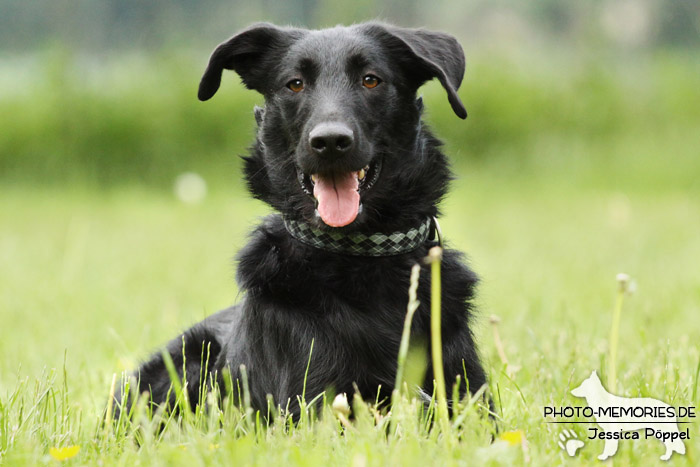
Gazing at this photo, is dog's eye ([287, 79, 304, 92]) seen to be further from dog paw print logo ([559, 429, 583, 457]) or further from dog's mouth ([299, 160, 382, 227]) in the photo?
dog paw print logo ([559, 429, 583, 457])

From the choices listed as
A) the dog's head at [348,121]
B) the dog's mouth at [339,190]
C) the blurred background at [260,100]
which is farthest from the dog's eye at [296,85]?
the blurred background at [260,100]

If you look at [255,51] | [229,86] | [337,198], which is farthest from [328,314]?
[229,86]

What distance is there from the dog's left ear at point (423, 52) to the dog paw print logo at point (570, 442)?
117cm

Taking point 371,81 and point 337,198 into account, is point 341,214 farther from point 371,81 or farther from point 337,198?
point 371,81

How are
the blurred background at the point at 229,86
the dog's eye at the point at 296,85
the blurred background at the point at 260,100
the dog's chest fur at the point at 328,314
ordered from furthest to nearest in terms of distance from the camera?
1. the blurred background at the point at 229,86
2. the blurred background at the point at 260,100
3. the dog's eye at the point at 296,85
4. the dog's chest fur at the point at 328,314

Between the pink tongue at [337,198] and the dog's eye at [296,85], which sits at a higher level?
the dog's eye at [296,85]

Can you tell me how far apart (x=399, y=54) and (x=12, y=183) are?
34.9 ft

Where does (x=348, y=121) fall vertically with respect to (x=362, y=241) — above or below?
above

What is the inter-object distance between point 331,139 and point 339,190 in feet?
0.78

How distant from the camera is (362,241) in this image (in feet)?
9.66

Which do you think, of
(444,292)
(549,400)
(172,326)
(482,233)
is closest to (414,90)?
(444,292)

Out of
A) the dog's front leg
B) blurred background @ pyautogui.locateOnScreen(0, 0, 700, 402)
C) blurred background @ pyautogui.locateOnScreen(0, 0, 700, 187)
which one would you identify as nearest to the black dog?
the dog's front leg

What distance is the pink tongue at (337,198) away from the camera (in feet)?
9.49

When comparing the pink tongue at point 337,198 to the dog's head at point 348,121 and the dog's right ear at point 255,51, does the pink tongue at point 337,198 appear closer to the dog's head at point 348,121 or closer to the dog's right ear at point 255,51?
the dog's head at point 348,121
